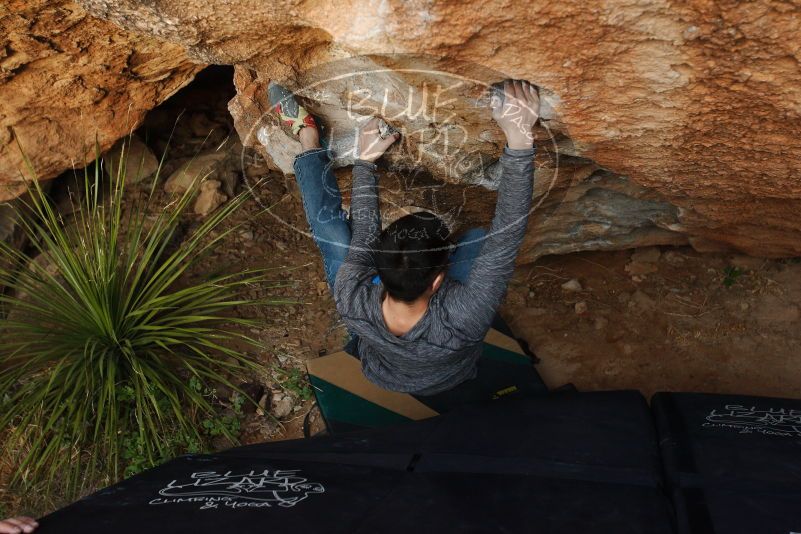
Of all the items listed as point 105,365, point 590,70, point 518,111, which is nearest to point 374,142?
point 518,111

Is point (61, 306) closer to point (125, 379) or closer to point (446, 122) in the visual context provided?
point (125, 379)

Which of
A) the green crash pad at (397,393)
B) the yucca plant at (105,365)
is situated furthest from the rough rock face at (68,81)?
the green crash pad at (397,393)

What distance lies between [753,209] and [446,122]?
1.17 meters

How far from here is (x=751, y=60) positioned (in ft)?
5.76

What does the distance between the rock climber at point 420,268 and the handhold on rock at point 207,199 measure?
139cm

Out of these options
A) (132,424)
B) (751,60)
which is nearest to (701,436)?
(751,60)

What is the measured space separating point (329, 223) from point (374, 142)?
31 cm

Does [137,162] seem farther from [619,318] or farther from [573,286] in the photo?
[619,318]

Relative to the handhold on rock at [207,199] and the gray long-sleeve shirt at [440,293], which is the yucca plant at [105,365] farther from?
the gray long-sleeve shirt at [440,293]

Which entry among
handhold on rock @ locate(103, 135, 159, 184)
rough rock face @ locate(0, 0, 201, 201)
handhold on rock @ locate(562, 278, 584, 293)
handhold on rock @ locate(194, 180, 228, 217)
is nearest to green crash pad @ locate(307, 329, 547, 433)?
handhold on rock @ locate(562, 278, 584, 293)

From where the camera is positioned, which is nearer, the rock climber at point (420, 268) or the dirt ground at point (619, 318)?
the rock climber at point (420, 268)

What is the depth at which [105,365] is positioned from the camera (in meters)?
3.12

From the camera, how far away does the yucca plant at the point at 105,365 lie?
299 centimetres

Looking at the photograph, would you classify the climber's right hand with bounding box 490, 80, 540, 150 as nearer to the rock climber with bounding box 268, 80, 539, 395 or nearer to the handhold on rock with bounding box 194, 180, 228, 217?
the rock climber with bounding box 268, 80, 539, 395
